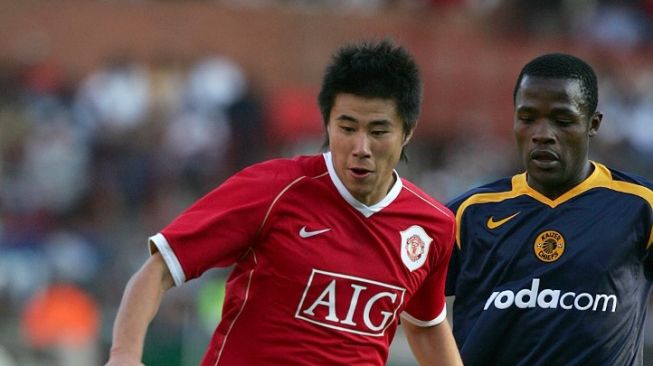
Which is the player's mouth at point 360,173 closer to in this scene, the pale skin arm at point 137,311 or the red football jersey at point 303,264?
the red football jersey at point 303,264

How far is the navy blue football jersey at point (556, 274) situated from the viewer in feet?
16.9

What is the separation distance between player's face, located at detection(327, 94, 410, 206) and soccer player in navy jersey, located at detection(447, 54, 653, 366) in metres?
0.68

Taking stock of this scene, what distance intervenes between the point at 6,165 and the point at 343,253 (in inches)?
384

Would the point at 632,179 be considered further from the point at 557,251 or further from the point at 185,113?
the point at 185,113

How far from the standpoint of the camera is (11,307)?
42.3 ft

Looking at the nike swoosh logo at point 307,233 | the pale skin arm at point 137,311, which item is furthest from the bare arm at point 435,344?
the pale skin arm at point 137,311

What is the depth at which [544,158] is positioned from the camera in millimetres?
5188

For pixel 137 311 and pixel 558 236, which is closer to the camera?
pixel 137 311

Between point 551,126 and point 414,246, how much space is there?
0.74 metres

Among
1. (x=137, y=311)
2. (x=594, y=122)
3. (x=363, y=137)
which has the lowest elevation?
(x=137, y=311)

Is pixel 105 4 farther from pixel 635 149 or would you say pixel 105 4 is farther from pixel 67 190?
pixel 635 149

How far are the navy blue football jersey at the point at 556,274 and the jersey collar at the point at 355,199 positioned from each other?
582mm

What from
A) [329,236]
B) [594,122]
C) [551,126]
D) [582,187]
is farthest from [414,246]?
[594,122]

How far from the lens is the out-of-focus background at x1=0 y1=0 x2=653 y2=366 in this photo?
12.9 m
